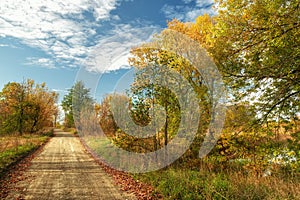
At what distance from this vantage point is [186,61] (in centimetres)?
1220

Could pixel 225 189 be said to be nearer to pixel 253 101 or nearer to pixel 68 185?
pixel 253 101

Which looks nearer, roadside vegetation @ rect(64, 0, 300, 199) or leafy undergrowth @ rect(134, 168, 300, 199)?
leafy undergrowth @ rect(134, 168, 300, 199)

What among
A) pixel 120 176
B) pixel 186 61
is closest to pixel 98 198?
pixel 120 176

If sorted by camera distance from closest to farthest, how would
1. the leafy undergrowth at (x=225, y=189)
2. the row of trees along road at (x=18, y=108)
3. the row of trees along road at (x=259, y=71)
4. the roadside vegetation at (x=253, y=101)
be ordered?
1. the leafy undergrowth at (x=225, y=189)
2. the roadside vegetation at (x=253, y=101)
3. the row of trees along road at (x=259, y=71)
4. the row of trees along road at (x=18, y=108)

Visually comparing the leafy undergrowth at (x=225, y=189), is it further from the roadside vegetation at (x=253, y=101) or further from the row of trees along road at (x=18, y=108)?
the row of trees along road at (x=18, y=108)

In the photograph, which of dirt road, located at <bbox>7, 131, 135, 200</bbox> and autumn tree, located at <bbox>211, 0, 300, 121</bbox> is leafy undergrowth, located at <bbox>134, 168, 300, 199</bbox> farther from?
autumn tree, located at <bbox>211, 0, 300, 121</bbox>

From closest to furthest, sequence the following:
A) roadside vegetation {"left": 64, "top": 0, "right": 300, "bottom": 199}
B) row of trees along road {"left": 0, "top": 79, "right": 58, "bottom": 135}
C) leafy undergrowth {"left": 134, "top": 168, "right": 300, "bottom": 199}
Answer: leafy undergrowth {"left": 134, "top": 168, "right": 300, "bottom": 199} → roadside vegetation {"left": 64, "top": 0, "right": 300, "bottom": 199} → row of trees along road {"left": 0, "top": 79, "right": 58, "bottom": 135}

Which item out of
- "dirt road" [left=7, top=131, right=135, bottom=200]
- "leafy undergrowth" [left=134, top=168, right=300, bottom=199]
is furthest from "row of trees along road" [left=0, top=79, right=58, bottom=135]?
"leafy undergrowth" [left=134, top=168, right=300, bottom=199]

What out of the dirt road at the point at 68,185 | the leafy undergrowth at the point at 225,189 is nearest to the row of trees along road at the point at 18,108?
the dirt road at the point at 68,185

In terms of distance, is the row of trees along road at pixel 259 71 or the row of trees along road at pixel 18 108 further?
the row of trees along road at pixel 18 108

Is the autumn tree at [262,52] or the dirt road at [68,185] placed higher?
the autumn tree at [262,52]

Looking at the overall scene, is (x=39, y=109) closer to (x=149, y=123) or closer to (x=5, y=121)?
(x=5, y=121)

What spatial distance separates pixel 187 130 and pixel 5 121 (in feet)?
98.6

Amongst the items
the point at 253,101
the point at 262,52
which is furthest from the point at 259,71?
the point at 253,101
